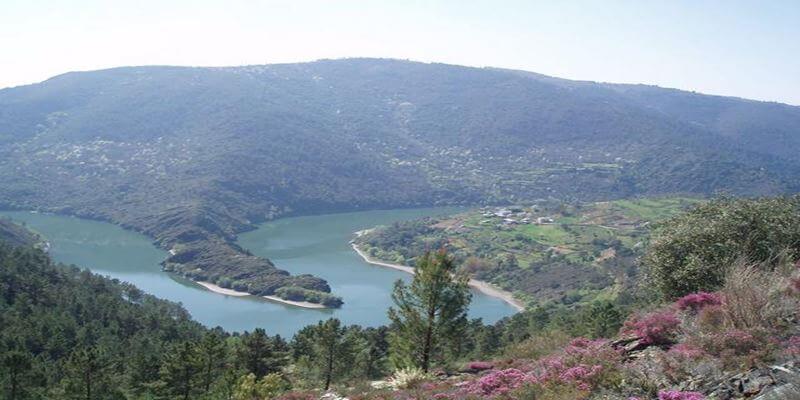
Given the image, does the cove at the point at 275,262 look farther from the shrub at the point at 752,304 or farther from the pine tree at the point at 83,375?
the shrub at the point at 752,304

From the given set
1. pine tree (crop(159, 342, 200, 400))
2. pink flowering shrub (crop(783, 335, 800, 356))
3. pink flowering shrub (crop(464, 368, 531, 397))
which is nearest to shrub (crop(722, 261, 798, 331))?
pink flowering shrub (crop(783, 335, 800, 356))

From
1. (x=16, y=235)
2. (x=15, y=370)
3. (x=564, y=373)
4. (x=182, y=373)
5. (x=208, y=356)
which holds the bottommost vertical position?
(x=16, y=235)

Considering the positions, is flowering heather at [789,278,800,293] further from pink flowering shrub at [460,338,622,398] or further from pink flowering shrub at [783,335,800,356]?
pink flowering shrub at [460,338,622,398]

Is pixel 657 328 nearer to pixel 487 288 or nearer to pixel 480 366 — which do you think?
pixel 480 366

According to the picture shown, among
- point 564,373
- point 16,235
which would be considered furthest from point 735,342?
point 16,235

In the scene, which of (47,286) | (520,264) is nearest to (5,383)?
(47,286)

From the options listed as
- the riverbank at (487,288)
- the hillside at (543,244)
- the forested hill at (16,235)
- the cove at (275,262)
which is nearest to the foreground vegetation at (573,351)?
the cove at (275,262)
